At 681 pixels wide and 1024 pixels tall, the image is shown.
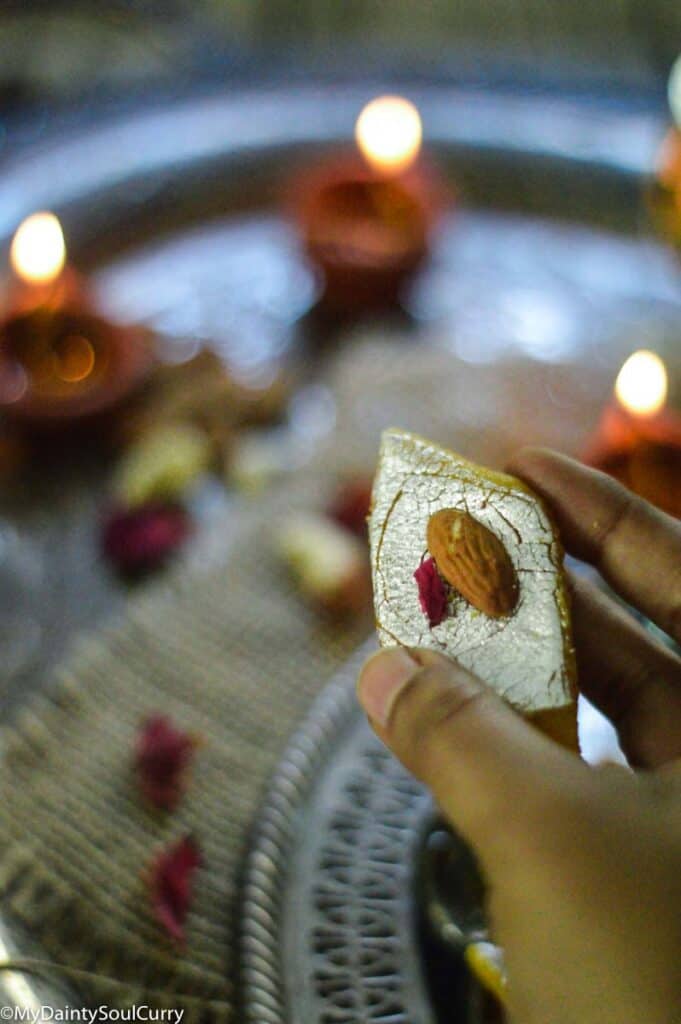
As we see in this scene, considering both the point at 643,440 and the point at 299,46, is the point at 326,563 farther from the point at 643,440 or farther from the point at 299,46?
the point at 299,46

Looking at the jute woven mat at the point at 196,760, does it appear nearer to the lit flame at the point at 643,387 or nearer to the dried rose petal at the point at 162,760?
the dried rose petal at the point at 162,760

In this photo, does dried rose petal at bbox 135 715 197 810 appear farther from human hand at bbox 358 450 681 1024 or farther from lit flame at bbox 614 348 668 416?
lit flame at bbox 614 348 668 416

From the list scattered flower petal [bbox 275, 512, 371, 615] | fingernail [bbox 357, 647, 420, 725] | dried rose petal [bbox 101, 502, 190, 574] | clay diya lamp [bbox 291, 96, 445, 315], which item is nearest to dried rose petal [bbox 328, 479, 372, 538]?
scattered flower petal [bbox 275, 512, 371, 615]

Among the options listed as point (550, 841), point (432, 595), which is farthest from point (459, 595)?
point (550, 841)

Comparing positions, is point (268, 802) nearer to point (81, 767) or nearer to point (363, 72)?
point (81, 767)

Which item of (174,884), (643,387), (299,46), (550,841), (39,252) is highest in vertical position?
(299,46)

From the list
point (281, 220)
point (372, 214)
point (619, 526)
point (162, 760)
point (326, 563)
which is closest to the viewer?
point (619, 526)

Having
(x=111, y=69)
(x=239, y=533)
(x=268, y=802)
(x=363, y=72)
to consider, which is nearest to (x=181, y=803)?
(x=268, y=802)
